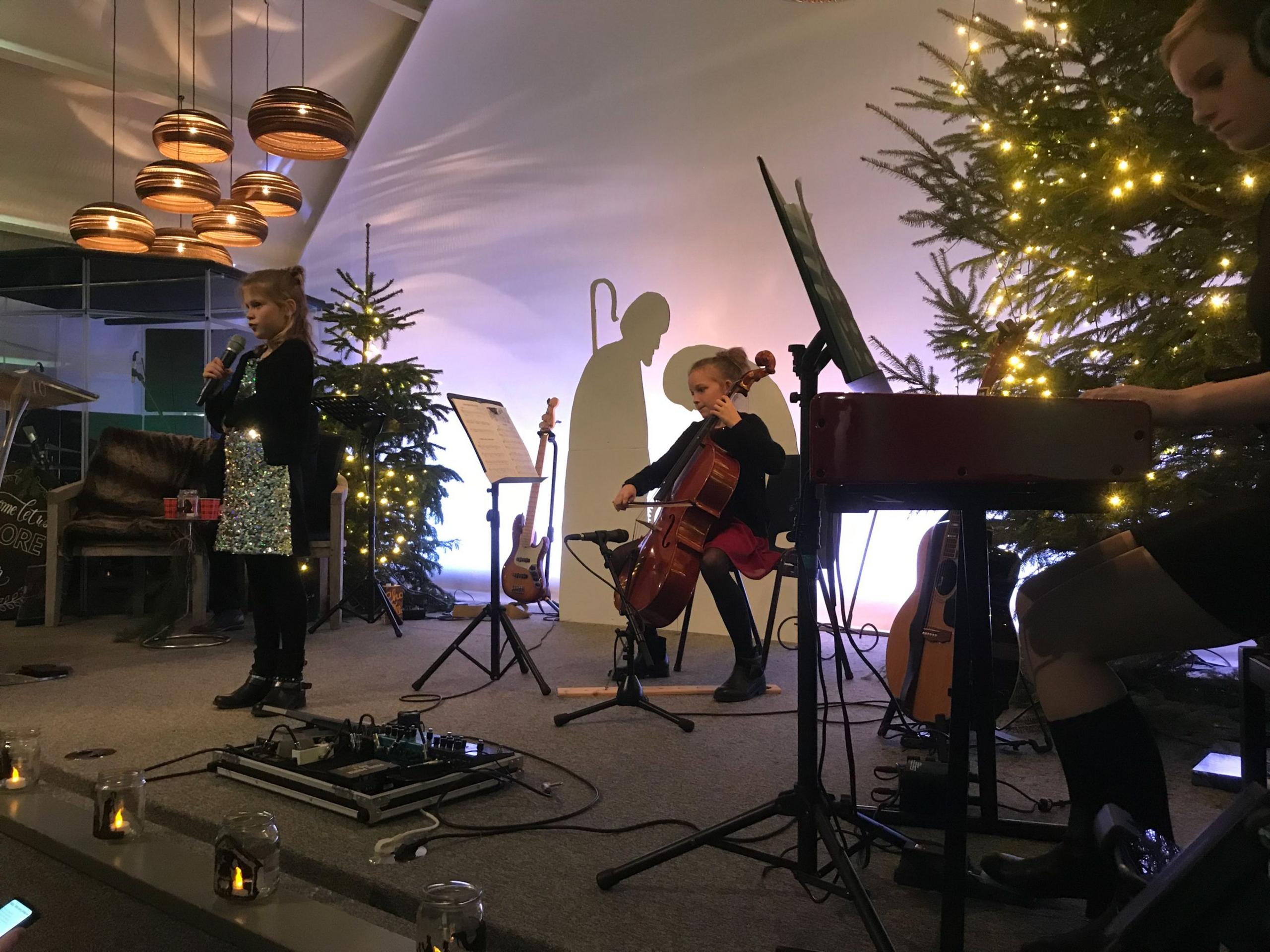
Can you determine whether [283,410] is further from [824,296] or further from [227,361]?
[824,296]

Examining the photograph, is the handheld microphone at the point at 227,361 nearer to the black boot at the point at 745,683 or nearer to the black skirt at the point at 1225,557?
the black boot at the point at 745,683

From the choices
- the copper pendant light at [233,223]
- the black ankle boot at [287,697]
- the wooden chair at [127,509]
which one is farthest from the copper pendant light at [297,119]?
the black ankle boot at [287,697]

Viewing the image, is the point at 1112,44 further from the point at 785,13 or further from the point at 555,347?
the point at 555,347

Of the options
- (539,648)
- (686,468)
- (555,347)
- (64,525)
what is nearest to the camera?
(686,468)

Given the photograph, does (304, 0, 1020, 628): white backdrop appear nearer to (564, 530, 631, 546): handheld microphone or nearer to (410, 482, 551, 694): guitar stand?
(410, 482, 551, 694): guitar stand

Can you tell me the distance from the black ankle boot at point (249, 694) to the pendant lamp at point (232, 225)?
385cm

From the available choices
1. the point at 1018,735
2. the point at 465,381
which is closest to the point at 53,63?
the point at 465,381

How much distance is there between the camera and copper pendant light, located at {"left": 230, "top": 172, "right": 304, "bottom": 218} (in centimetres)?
541

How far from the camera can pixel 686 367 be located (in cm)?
474

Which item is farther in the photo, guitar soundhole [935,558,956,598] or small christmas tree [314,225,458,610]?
small christmas tree [314,225,458,610]

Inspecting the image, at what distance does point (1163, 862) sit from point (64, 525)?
496cm

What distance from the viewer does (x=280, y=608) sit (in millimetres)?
2760

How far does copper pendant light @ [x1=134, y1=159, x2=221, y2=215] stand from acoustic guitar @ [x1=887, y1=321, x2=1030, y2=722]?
4.85 m

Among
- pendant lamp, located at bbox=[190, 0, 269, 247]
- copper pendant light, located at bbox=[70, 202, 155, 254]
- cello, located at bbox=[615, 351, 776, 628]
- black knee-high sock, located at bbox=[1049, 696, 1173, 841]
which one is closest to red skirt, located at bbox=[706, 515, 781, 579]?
cello, located at bbox=[615, 351, 776, 628]
